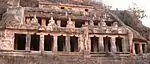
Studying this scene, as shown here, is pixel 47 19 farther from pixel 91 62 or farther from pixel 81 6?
pixel 91 62

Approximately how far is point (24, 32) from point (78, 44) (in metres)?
6.56

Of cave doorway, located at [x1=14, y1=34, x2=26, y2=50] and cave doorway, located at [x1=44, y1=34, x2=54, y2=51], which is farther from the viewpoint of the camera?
cave doorway, located at [x1=44, y1=34, x2=54, y2=51]

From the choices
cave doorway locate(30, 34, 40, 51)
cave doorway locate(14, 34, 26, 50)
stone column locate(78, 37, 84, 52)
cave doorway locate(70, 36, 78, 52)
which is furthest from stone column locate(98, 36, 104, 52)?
cave doorway locate(14, 34, 26, 50)

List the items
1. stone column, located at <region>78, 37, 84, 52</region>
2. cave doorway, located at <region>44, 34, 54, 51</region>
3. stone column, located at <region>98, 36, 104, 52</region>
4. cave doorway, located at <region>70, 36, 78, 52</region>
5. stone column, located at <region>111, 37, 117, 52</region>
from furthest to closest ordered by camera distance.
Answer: cave doorway, located at <region>44, 34, 54, 51</region> < cave doorway, located at <region>70, 36, 78, 52</region> < stone column, located at <region>98, 36, 104, 52</region> < stone column, located at <region>111, 37, 117, 52</region> < stone column, located at <region>78, 37, 84, 52</region>

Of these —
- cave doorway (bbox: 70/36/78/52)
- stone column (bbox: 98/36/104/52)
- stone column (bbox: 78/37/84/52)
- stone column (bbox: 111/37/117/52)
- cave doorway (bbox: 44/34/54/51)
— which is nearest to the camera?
stone column (bbox: 78/37/84/52)

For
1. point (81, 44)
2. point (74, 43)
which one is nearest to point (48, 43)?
point (74, 43)

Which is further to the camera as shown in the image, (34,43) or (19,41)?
(34,43)

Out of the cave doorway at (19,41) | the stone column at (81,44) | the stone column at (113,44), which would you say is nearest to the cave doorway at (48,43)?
the cave doorway at (19,41)

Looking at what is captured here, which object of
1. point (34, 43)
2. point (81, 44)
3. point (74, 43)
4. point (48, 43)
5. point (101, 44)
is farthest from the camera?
point (48, 43)

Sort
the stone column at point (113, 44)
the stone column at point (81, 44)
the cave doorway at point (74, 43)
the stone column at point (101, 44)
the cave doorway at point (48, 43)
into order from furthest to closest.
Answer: the cave doorway at point (48, 43), the cave doorway at point (74, 43), the stone column at point (101, 44), the stone column at point (113, 44), the stone column at point (81, 44)

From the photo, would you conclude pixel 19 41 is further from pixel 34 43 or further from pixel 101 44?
pixel 101 44

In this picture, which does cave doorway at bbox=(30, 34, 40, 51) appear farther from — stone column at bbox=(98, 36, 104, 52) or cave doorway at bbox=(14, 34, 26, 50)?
stone column at bbox=(98, 36, 104, 52)

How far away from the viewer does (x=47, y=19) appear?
40.8 metres

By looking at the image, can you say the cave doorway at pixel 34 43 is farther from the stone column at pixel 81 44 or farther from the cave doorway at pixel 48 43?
the stone column at pixel 81 44
